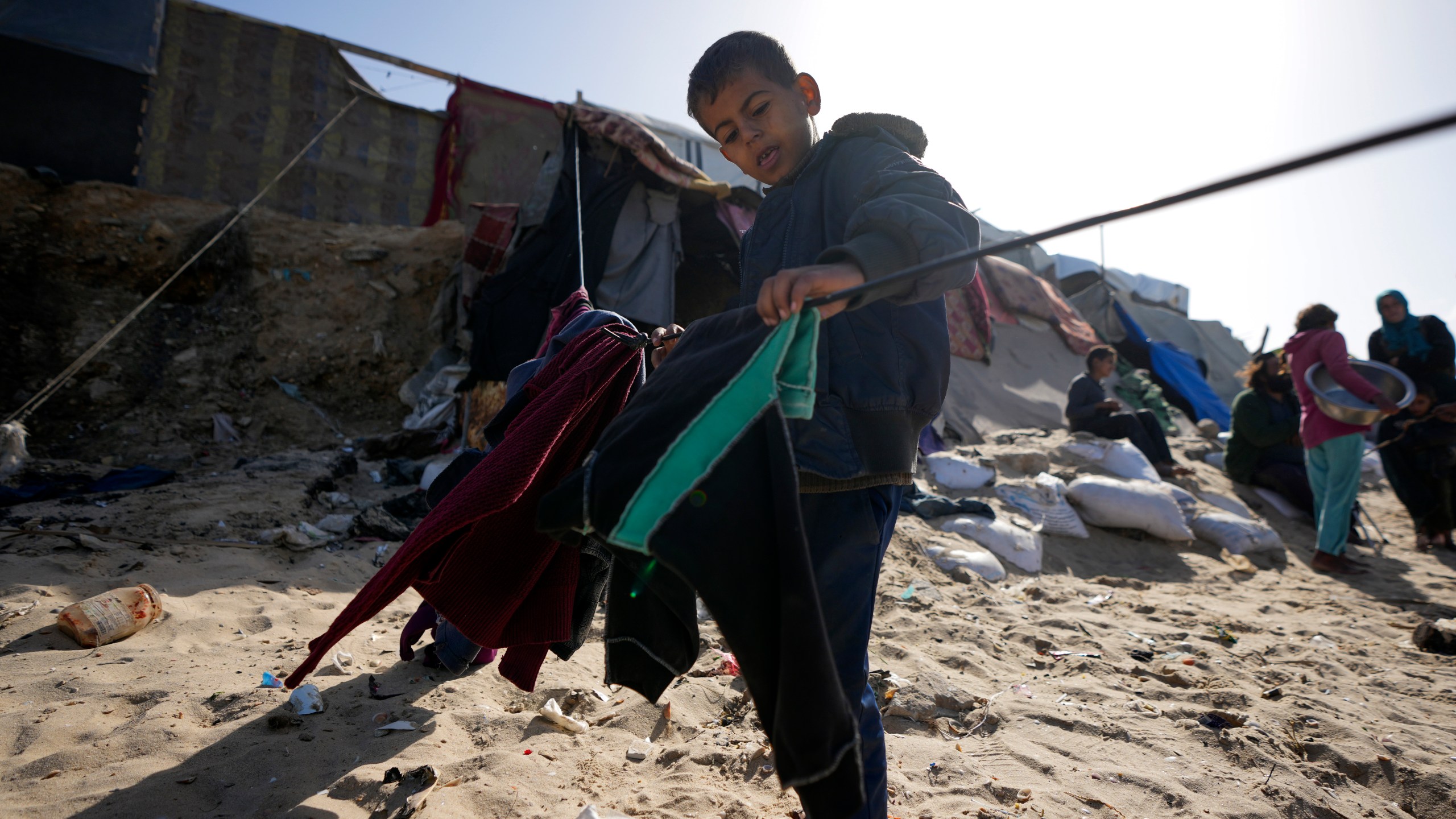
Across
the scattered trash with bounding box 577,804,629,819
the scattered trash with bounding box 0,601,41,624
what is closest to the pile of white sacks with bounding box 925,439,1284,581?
the scattered trash with bounding box 577,804,629,819

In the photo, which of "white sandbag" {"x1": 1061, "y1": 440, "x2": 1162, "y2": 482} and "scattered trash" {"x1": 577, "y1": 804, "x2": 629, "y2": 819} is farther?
"white sandbag" {"x1": 1061, "y1": 440, "x2": 1162, "y2": 482}

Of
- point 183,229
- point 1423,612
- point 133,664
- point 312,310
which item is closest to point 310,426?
point 312,310

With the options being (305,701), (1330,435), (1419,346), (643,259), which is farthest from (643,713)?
(1419,346)

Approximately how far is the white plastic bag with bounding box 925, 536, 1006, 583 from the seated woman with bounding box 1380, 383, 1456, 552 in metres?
3.66

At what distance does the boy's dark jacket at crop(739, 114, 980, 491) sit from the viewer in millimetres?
958

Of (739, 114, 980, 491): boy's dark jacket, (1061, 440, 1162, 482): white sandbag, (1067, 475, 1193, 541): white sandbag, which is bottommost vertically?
(1067, 475, 1193, 541): white sandbag

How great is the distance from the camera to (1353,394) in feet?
13.4

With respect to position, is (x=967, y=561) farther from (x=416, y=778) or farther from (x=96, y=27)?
(x=96, y=27)

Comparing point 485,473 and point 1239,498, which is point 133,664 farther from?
point 1239,498

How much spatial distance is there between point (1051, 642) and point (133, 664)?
3.21 metres

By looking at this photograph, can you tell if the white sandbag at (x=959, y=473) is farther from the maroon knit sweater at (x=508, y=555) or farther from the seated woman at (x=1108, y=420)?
the maroon knit sweater at (x=508, y=555)

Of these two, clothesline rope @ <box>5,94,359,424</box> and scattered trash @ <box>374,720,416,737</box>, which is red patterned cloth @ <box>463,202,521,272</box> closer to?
clothesline rope @ <box>5,94,359,424</box>

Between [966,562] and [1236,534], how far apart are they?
227 centimetres

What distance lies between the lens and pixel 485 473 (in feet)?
4.32
